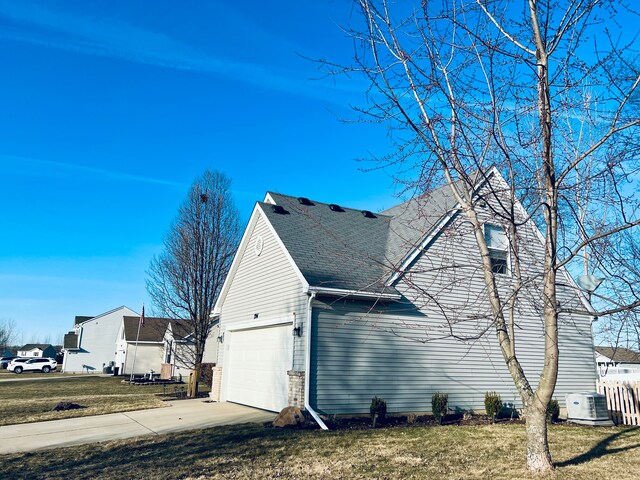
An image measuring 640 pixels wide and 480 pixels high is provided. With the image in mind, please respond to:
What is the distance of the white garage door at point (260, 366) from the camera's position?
42.7 feet

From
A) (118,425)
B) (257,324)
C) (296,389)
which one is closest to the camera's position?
(118,425)

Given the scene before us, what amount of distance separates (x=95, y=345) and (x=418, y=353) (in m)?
48.5

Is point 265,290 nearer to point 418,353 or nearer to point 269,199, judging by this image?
point 269,199

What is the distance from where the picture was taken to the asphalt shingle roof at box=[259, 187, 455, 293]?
12.5 m

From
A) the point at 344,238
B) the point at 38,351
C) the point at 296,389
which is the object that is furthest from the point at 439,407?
the point at 38,351

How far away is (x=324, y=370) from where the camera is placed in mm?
11766

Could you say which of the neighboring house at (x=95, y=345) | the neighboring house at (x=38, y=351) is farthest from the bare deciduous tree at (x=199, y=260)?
the neighboring house at (x=38, y=351)

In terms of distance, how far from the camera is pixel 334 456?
7820 mm

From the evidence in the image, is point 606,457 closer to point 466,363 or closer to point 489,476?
point 489,476

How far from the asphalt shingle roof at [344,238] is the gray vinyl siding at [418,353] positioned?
638mm

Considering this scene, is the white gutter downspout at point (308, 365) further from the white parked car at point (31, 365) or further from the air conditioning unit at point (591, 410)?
the white parked car at point (31, 365)

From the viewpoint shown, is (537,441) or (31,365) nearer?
(537,441)

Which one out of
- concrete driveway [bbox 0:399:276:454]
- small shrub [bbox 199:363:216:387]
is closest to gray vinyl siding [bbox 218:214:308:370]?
concrete driveway [bbox 0:399:276:454]

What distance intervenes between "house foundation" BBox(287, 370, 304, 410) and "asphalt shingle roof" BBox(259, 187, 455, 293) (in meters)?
2.12
